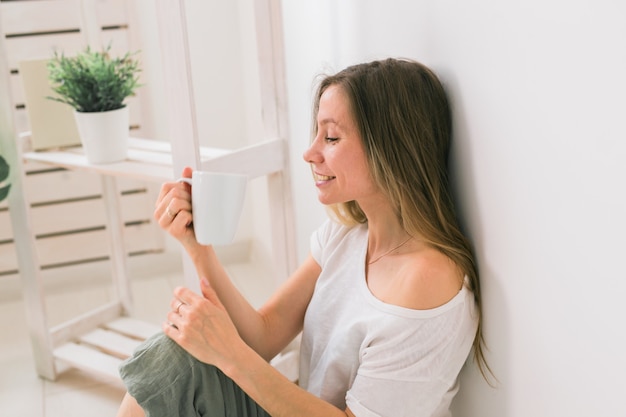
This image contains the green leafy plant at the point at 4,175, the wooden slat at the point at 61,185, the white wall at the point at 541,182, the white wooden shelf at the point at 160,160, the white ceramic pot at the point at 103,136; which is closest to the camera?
the white wall at the point at 541,182

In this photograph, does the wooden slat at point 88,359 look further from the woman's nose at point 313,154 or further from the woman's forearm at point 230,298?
the woman's nose at point 313,154

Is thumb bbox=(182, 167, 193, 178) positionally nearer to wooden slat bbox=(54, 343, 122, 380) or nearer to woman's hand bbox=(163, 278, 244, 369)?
woman's hand bbox=(163, 278, 244, 369)

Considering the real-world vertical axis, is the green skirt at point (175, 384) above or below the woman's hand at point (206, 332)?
below

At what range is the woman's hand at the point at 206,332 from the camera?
112 cm

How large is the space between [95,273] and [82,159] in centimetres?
97

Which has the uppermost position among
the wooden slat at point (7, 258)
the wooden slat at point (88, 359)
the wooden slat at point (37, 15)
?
the wooden slat at point (37, 15)

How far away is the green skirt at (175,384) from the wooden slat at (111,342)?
3.11 feet

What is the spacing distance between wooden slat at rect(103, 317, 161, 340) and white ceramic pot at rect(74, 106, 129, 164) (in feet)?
1.90

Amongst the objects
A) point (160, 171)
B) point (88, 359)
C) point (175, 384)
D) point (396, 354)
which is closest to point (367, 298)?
point (396, 354)

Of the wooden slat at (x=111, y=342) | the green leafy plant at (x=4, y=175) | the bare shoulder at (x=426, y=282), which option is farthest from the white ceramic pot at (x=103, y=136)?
the bare shoulder at (x=426, y=282)

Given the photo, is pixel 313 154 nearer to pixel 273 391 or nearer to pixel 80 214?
pixel 273 391

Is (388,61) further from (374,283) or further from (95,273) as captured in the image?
(95,273)

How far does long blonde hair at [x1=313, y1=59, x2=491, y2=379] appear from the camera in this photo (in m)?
1.06

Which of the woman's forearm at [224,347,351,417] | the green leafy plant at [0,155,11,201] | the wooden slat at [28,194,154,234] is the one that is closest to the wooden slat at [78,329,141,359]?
the green leafy plant at [0,155,11,201]
